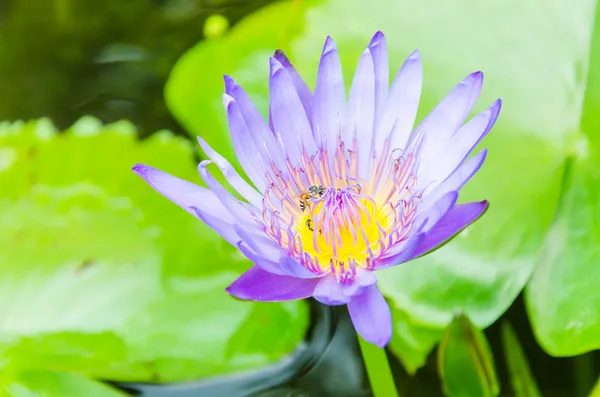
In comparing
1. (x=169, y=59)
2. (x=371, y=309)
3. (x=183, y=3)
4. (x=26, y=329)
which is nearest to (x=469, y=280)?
(x=371, y=309)

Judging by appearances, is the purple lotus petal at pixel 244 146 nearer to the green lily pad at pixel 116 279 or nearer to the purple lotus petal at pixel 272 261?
the purple lotus petal at pixel 272 261

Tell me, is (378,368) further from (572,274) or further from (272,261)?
(572,274)

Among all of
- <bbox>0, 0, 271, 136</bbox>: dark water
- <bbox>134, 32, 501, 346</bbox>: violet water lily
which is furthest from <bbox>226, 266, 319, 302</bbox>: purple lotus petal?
<bbox>0, 0, 271, 136</bbox>: dark water

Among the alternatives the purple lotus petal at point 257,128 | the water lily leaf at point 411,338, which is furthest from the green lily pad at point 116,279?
the purple lotus petal at point 257,128

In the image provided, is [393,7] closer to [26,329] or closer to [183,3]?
[183,3]

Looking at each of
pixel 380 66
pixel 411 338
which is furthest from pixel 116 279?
pixel 380 66

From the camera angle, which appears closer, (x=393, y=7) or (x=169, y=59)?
(x=393, y=7)

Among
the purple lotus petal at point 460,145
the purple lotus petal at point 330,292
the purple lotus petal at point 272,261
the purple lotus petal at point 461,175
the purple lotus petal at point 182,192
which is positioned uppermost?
the purple lotus petal at point 182,192
